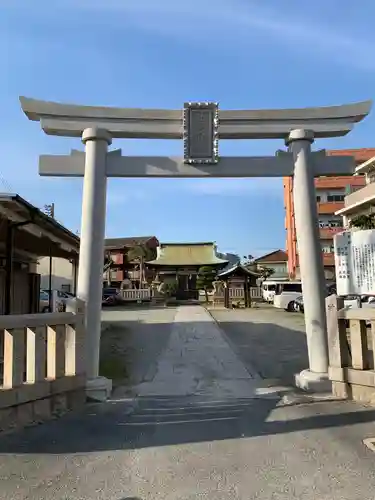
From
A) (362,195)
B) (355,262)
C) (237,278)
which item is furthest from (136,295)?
(355,262)

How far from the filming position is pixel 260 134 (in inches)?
325

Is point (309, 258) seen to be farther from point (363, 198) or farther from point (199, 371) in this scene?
point (363, 198)

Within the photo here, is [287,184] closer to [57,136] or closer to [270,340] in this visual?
[270,340]

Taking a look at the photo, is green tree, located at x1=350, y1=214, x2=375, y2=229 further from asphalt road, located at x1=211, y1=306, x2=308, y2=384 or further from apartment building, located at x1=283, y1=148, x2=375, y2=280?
apartment building, located at x1=283, y1=148, x2=375, y2=280

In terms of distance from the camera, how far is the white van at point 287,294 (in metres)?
28.1

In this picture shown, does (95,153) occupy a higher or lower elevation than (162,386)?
higher

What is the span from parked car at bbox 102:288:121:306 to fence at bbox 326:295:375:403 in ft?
97.1

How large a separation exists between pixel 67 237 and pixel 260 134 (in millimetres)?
5141

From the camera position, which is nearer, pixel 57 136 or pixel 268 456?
pixel 268 456

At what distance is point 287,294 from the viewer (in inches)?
1125

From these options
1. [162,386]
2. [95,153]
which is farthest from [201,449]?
[95,153]

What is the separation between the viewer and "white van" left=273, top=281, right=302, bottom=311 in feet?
92.3

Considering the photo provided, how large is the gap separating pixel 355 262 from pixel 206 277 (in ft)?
97.2

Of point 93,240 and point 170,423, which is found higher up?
point 93,240
